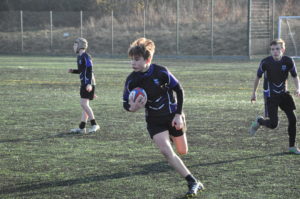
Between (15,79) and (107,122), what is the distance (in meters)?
10.6

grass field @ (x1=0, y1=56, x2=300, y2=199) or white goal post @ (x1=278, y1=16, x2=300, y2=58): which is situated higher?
white goal post @ (x1=278, y1=16, x2=300, y2=58)

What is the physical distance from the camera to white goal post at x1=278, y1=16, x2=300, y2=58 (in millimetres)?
35219

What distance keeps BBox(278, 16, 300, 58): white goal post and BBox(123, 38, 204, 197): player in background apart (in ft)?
98.1

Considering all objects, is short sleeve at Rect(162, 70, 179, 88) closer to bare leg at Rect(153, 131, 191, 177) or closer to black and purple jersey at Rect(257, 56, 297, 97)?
bare leg at Rect(153, 131, 191, 177)

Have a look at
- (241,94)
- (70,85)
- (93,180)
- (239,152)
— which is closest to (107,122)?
(239,152)

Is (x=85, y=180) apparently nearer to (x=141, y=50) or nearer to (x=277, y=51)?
(x=141, y=50)

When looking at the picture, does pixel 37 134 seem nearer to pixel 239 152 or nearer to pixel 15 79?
pixel 239 152

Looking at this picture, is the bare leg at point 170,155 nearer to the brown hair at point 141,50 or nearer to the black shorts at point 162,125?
the black shorts at point 162,125

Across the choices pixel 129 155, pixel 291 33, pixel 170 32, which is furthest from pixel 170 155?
Result: pixel 170 32

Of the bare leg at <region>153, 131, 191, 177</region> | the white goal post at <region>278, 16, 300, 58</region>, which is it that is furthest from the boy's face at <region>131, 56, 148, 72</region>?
the white goal post at <region>278, 16, 300, 58</region>

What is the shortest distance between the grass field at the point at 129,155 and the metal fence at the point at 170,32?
863 inches

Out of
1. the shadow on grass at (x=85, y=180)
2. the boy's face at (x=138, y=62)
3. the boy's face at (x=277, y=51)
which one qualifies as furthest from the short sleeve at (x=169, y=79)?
the boy's face at (x=277, y=51)

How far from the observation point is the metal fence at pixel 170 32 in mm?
37281

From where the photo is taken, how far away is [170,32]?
41.6 metres
